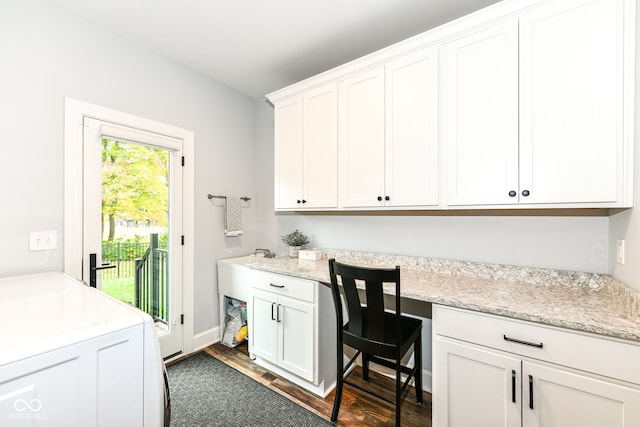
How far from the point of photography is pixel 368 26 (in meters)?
2.06

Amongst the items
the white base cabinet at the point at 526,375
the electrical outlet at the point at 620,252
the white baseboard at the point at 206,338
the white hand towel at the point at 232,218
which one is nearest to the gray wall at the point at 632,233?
the electrical outlet at the point at 620,252

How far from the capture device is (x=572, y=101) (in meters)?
1.42

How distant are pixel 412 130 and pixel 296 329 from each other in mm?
1693

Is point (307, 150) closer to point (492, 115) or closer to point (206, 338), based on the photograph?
point (492, 115)

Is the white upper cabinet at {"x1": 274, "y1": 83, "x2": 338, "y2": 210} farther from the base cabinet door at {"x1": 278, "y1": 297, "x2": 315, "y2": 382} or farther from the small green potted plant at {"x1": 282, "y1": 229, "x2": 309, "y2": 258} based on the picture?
the base cabinet door at {"x1": 278, "y1": 297, "x2": 315, "y2": 382}

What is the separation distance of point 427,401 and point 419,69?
93.5 inches

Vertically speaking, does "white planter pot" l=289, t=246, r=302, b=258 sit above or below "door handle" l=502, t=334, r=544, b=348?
above

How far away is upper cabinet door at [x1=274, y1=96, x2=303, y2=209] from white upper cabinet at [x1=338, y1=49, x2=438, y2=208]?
18.1 inches

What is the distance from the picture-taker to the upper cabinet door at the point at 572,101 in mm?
1342

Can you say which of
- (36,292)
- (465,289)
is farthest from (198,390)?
(465,289)

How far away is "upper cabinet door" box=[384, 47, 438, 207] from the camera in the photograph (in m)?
1.83

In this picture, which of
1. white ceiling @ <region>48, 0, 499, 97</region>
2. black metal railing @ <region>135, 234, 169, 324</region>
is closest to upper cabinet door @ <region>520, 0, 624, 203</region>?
white ceiling @ <region>48, 0, 499, 97</region>

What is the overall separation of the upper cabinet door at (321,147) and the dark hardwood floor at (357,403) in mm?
1474

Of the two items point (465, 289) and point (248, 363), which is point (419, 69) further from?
point (248, 363)
